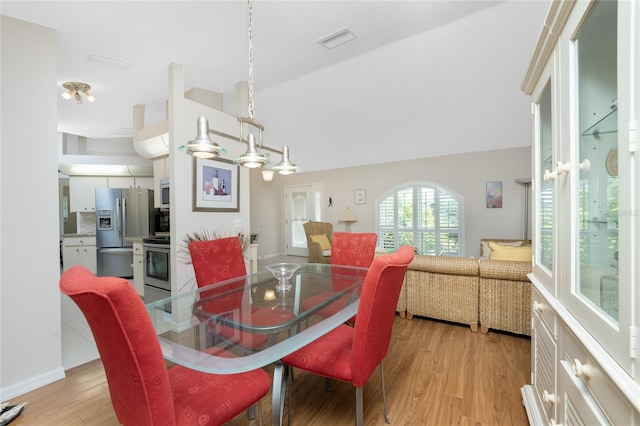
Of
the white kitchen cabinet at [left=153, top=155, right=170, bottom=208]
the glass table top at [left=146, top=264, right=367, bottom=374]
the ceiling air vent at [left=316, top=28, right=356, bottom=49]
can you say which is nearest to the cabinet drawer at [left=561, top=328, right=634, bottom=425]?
the glass table top at [left=146, top=264, right=367, bottom=374]

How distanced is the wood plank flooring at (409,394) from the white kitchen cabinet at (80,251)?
3.86 meters

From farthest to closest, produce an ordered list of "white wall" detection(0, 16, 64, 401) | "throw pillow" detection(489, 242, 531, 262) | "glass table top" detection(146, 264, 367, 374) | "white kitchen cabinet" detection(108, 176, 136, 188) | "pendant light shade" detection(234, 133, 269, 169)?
"white kitchen cabinet" detection(108, 176, 136, 188) < "throw pillow" detection(489, 242, 531, 262) < "white wall" detection(0, 16, 64, 401) < "pendant light shade" detection(234, 133, 269, 169) < "glass table top" detection(146, 264, 367, 374)

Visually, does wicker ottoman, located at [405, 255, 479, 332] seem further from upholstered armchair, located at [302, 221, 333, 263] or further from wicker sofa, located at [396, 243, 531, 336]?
upholstered armchair, located at [302, 221, 333, 263]

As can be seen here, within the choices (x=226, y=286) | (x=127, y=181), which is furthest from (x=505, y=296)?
(x=127, y=181)

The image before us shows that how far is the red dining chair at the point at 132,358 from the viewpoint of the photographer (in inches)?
31.6

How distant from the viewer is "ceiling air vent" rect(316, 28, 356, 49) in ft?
8.63

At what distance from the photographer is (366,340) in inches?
51.2

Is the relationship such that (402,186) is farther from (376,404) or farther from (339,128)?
(376,404)

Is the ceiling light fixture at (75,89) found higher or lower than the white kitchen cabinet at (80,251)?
higher

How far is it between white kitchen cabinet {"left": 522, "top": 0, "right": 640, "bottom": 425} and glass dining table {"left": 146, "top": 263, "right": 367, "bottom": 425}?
2.98 ft

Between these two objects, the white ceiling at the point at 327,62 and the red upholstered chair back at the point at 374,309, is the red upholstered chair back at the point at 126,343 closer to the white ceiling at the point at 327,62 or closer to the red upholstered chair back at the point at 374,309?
the red upholstered chair back at the point at 374,309

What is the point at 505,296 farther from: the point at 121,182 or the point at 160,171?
the point at 121,182

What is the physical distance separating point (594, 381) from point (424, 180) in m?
5.40

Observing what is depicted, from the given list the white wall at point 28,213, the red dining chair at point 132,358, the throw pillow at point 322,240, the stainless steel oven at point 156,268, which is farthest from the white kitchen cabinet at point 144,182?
the red dining chair at point 132,358
